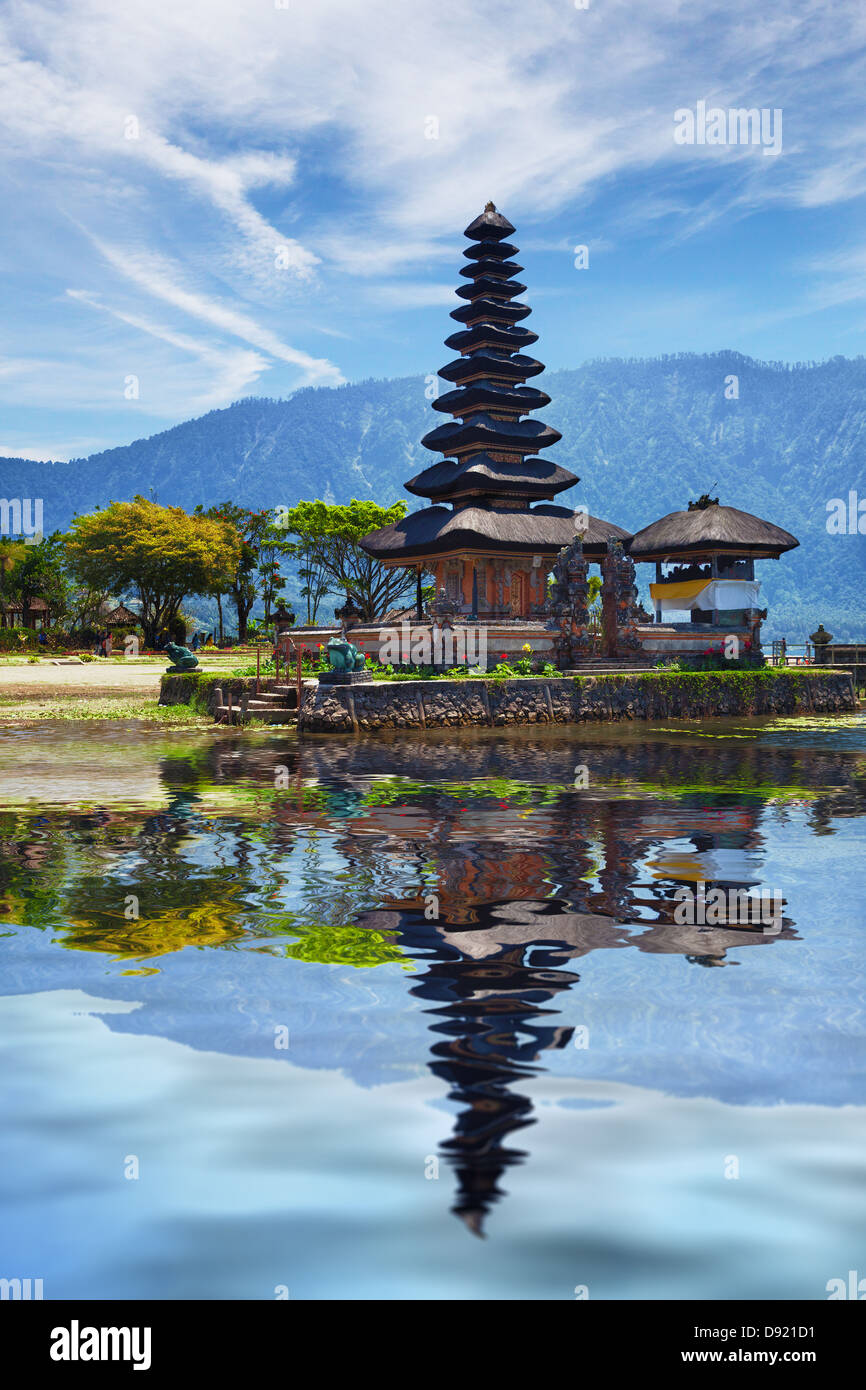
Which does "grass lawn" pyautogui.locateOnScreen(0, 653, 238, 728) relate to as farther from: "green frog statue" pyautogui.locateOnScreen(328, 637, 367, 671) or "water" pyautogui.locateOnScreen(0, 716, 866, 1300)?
"water" pyautogui.locateOnScreen(0, 716, 866, 1300)

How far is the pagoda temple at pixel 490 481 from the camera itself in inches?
1738

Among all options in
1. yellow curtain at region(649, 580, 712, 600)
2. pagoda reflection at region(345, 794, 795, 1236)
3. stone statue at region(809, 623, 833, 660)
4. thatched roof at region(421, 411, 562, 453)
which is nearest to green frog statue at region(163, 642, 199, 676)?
thatched roof at region(421, 411, 562, 453)

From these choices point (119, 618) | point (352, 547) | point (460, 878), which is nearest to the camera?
point (460, 878)

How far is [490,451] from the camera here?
47.7m

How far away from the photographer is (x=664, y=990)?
6.34m

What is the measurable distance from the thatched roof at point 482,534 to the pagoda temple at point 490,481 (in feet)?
0.18

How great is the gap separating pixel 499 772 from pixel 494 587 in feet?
93.9

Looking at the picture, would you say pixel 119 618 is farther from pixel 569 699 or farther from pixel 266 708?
pixel 569 699

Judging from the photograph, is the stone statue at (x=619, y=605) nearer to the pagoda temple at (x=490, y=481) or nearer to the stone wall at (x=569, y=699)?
the stone wall at (x=569, y=699)

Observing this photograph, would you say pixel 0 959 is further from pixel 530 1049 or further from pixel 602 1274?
pixel 602 1274

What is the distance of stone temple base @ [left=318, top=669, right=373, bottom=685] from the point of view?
87.5ft

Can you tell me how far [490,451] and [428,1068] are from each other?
44450 millimetres

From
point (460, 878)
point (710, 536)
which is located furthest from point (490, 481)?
point (460, 878)
